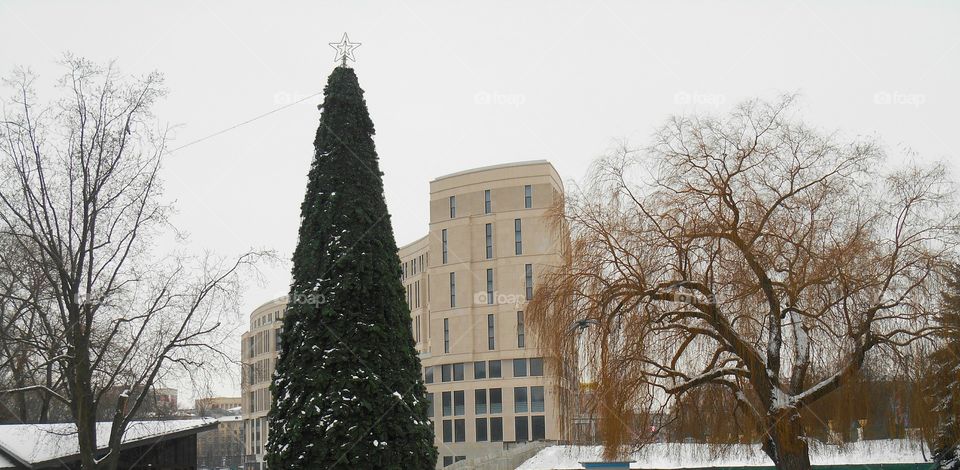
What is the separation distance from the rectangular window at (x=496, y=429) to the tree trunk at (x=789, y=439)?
60.1 meters

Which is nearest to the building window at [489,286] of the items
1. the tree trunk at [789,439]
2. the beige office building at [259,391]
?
the beige office building at [259,391]

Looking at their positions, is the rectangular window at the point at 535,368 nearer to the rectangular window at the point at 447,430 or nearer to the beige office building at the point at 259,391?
the rectangular window at the point at 447,430

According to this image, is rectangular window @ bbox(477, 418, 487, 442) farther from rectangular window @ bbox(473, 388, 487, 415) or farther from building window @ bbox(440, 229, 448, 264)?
building window @ bbox(440, 229, 448, 264)

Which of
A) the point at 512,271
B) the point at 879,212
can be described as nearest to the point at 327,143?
the point at 879,212

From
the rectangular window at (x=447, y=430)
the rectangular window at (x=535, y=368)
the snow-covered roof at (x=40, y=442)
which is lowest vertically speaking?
the rectangular window at (x=447, y=430)

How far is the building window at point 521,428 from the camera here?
78.9 metres

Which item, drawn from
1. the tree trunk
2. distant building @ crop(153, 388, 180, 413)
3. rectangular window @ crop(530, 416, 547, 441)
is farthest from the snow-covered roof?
rectangular window @ crop(530, 416, 547, 441)

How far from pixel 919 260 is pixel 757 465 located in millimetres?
25623

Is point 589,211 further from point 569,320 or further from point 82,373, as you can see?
point 82,373

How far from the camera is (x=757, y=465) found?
43.5m

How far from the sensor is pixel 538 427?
78.8 meters

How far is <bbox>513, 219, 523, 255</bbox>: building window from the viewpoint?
8112cm

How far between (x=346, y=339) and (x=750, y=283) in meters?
10.8

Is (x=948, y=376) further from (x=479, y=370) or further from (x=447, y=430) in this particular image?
(x=447, y=430)
